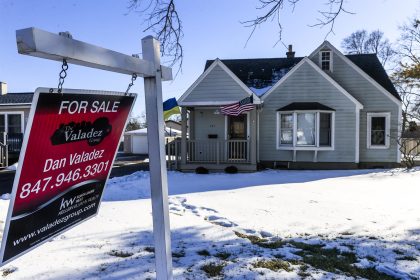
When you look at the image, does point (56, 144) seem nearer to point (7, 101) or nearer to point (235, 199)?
point (235, 199)

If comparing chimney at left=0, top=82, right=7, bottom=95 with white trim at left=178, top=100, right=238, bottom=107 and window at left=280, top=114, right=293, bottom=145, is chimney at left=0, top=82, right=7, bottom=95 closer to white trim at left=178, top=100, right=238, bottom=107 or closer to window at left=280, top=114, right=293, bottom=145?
white trim at left=178, top=100, right=238, bottom=107

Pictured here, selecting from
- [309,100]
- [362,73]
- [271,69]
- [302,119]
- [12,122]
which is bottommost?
[302,119]

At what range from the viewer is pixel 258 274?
4211 mm

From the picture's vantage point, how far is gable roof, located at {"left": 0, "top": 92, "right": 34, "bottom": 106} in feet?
76.9

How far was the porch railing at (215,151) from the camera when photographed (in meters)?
16.5

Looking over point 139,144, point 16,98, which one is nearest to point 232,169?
point 16,98

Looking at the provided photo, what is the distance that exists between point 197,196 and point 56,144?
308 inches

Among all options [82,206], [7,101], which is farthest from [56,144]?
[7,101]

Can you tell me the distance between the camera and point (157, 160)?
113 inches

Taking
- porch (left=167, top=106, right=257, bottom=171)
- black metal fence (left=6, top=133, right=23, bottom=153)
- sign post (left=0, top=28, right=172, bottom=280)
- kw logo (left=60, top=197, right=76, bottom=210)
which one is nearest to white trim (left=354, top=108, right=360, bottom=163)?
porch (left=167, top=106, right=257, bottom=171)

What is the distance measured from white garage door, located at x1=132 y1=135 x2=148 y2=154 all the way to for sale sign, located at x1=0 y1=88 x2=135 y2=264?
34710 mm

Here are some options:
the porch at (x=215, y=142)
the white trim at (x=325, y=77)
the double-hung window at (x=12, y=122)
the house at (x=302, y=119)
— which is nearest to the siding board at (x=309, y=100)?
the house at (x=302, y=119)

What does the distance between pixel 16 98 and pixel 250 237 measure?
22910 millimetres

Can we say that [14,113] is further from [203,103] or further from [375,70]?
[375,70]
